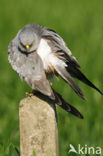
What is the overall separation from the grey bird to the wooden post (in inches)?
8.8

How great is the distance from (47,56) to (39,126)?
71 centimetres

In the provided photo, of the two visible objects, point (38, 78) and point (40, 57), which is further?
point (40, 57)

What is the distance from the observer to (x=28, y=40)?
15.6 feet

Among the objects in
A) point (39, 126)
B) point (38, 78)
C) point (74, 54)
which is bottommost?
point (39, 126)

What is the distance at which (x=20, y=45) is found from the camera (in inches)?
187

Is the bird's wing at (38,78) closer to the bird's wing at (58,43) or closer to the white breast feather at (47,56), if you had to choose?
the white breast feather at (47,56)

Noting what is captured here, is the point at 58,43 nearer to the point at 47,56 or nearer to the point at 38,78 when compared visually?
the point at 47,56

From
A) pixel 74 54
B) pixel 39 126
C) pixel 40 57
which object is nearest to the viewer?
pixel 39 126

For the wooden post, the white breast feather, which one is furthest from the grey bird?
the wooden post

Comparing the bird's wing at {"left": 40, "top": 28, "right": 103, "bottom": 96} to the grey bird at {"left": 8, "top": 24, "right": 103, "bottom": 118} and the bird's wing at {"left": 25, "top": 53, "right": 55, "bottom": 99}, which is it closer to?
the grey bird at {"left": 8, "top": 24, "right": 103, "bottom": 118}

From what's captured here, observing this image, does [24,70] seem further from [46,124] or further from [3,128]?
[3,128]

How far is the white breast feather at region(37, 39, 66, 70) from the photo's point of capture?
15.5ft

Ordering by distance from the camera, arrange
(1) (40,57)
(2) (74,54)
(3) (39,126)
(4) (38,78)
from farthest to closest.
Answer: (2) (74,54) → (1) (40,57) → (4) (38,78) → (3) (39,126)

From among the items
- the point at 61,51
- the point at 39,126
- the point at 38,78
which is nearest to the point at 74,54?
the point at 61,51
